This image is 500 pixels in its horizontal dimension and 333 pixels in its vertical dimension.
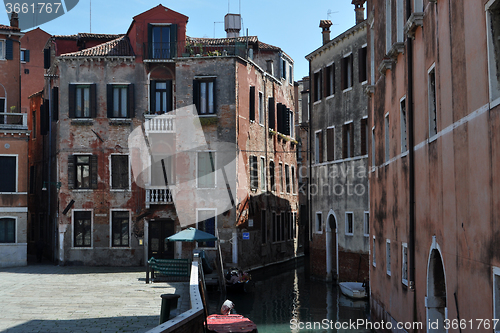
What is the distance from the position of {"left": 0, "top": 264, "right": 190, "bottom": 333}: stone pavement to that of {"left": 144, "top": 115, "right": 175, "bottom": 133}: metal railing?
612 centimetres

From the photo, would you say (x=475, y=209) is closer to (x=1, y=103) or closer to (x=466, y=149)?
(x=466, y=149)

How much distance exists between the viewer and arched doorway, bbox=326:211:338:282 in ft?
78.8

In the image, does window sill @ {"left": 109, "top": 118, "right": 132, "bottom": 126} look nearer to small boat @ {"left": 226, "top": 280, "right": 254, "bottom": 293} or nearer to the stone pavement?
the stone pavement

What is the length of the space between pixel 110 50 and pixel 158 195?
6.80 meters

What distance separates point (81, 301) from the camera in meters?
14.7

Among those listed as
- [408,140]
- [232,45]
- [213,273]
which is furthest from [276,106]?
[408,140]

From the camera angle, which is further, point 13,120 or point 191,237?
point 13,120

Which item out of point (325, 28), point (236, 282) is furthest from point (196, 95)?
point (236, 282)

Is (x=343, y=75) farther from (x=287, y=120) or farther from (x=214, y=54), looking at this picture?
(x=287, y=120)

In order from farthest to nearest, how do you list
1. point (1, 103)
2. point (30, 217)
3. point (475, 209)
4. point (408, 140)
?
1. point (30, 217)
2. point (1, 103)
3. point (408, 140)
4. point (475, 209)

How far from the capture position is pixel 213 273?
23281 millimetres

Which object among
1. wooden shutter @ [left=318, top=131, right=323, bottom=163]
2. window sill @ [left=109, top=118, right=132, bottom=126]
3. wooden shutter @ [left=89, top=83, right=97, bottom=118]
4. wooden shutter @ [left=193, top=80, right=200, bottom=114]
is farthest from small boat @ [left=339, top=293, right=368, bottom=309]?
wooden shutter @ [left=89, top=83, right=97, bottom=118]

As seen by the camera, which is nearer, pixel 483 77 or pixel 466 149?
pixel 483 77

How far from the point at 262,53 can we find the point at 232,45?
4330 millimetres
